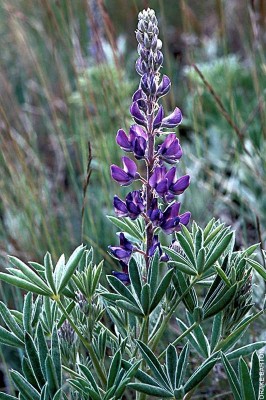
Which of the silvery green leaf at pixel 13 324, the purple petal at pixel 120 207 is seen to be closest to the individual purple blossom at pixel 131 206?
the purple petal at pixel 120 207

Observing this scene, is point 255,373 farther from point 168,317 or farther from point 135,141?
point 135,141

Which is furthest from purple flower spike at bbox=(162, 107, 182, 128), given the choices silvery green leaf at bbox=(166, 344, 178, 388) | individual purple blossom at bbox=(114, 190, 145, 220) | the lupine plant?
silvery green leaf at bbox=(166, 344, 178, 388)

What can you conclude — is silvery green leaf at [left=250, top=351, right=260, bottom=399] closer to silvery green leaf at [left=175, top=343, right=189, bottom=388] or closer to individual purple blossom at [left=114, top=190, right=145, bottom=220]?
silvery green leaf at [left=175, top=343, right=189, bottom=388]

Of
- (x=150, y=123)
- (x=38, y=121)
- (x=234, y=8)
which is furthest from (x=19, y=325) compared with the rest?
(x=234, y=8)

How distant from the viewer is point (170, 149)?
2.97 feet

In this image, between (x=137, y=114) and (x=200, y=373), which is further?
(x=137, y=114)

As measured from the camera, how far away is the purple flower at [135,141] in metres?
0.89

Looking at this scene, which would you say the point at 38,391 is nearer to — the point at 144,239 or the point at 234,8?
the point at 144,239

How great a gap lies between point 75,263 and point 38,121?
8.36 ft

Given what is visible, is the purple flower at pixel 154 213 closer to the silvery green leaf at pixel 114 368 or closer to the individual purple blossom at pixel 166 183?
the individual purple blossom at pixel 166 183

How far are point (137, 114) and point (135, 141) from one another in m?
0.04

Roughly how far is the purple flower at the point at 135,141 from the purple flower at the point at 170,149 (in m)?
0.03

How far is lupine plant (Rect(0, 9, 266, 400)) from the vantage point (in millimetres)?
815

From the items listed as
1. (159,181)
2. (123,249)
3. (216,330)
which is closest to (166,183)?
(159,181)
